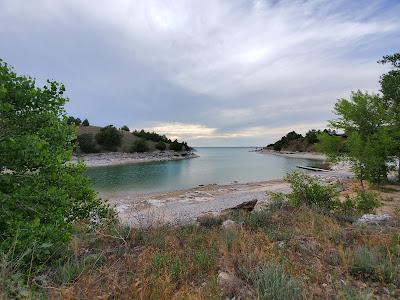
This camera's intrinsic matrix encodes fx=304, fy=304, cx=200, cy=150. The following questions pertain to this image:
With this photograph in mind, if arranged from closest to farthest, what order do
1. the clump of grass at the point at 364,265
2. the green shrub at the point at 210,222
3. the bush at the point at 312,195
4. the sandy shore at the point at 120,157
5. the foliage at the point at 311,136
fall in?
the clump of grass at the point at 364,265 → the green shrub at the point at 210,222 → the bush at the point at 312,195 → the sandy shore at the point at 120,157 → the foliage at the point at 311,136

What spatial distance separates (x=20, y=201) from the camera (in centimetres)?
550

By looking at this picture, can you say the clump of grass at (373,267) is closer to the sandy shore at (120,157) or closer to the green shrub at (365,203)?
the green shrub at (365,203)

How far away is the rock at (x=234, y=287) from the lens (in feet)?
13.4

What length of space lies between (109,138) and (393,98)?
8017 centimetres

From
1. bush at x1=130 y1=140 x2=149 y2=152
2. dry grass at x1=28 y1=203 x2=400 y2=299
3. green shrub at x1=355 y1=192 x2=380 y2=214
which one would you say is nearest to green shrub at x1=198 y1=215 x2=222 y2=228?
dry grass at x1=28 y1=203 x2=400 y2=299

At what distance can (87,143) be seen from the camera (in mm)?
85688


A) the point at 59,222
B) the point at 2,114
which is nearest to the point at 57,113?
the point at 2,114

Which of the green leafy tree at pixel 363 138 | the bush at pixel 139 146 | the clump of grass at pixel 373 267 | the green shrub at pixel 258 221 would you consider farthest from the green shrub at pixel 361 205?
the bush at pixel 139 146

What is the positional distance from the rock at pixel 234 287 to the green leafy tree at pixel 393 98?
23.2 metres

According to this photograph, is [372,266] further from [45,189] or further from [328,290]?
[45,189]

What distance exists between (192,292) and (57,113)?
493cm

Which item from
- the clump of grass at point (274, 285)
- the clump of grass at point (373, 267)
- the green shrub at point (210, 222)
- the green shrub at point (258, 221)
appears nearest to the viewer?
the clump of grass at point (274, 285)

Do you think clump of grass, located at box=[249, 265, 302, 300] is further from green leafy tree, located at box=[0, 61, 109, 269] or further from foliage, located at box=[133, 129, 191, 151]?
foliage, located at box=[133, 129, 191, 151]

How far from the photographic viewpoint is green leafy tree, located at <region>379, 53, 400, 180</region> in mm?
22328
